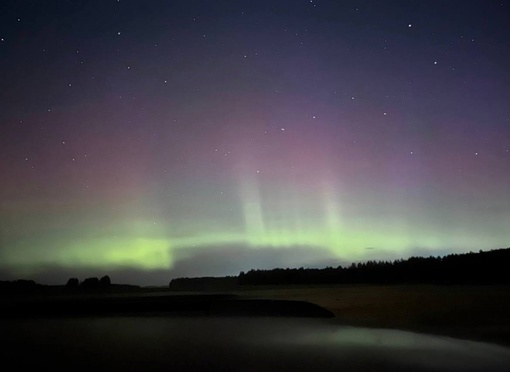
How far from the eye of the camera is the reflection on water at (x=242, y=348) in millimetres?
6504

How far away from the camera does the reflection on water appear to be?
→ 6504mm

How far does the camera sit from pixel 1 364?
6.14 metres

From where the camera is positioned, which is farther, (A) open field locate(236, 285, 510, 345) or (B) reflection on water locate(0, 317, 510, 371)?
(A) open field locate(236, 285, 510, 345)

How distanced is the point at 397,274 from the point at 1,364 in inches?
1944

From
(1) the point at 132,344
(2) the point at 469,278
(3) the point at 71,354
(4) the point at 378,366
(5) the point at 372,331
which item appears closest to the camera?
(4) the point at 378,366

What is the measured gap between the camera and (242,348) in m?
8.05

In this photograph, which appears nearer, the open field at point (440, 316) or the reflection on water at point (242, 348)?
the reflection on water at point (242, 348)

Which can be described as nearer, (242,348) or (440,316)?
(242,348)

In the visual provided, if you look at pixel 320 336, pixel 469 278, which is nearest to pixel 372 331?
pixel 320 336

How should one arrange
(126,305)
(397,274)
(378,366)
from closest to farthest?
(378,366), (126,305), (397,274)

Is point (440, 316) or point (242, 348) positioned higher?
point (242, 348)

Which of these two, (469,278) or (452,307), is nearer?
(452,307)

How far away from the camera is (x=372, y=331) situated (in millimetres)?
11430

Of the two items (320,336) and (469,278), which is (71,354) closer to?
(320,336)
